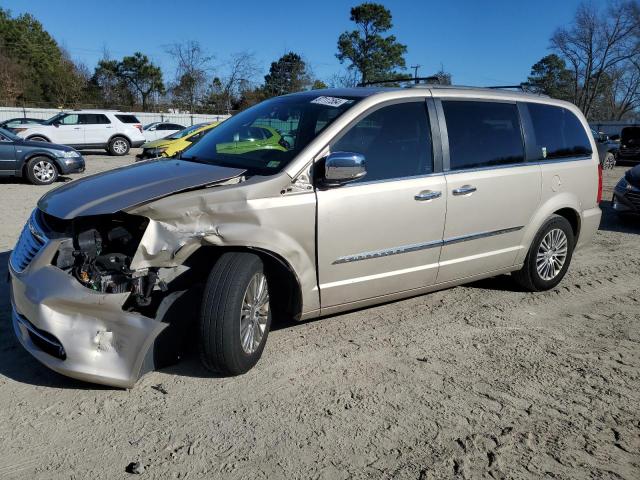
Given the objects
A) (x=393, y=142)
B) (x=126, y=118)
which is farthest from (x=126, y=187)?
(x=126, y=118)

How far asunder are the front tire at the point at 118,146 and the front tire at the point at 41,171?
9.85 metres

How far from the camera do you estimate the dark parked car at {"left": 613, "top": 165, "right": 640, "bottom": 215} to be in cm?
870

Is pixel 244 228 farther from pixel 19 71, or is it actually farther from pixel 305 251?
pixel 19 71

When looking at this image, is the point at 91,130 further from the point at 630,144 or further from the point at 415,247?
the point at 630,144

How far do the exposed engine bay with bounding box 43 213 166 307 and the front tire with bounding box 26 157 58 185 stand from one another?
9.92 metres

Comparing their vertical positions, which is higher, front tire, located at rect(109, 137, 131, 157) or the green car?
the green car

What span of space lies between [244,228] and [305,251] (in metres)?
0.47

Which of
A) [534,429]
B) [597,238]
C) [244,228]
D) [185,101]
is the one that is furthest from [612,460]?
[185,101]

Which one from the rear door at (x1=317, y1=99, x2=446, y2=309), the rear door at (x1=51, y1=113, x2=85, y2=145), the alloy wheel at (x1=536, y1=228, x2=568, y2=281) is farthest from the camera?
the rear door at (x1=51, y1=113, x2=85, y2=145)

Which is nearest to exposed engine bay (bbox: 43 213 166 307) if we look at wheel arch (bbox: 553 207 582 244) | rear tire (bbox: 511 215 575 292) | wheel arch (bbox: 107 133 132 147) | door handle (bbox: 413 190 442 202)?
door handle (bbox: 413 190 442 202)

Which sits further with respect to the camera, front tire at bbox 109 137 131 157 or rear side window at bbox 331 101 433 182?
front tire at bbox 109 137 131 157

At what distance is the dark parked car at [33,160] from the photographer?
39.5ft

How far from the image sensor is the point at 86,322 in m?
3.09

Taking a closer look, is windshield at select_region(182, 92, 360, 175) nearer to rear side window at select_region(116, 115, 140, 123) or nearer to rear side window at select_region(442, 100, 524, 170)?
rear side window at select_region(442, 100, 524, 170)
